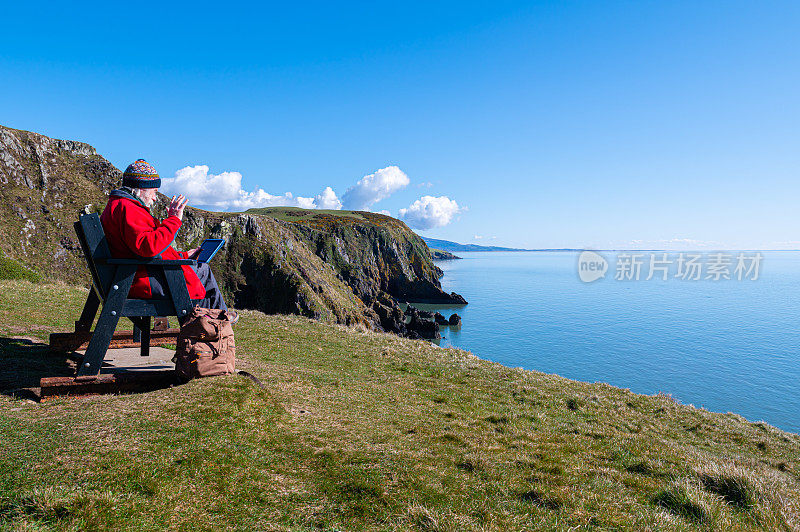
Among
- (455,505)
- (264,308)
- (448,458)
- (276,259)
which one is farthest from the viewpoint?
(276,259)

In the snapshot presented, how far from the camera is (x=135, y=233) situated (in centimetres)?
602

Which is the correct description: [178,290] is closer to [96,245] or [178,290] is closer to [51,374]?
[96,245]

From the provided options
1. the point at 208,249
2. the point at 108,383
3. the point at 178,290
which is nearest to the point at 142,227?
the point at 178,290

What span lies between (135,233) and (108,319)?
4.62 feet

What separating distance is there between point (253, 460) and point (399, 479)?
183 cm

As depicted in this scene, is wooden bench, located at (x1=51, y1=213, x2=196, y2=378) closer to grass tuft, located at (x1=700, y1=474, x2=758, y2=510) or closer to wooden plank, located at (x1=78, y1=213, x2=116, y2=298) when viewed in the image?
wooden plank, located at (x1=78, y1=213, x2=116, y2=298)

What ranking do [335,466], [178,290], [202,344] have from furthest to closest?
1. [202,344]
2. [178,290]
3. [335,466]

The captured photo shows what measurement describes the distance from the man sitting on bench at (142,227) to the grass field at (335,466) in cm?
182

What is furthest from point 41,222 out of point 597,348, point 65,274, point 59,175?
point 597,348

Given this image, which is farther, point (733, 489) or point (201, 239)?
point (201, 239)

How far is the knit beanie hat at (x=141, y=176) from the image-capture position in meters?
6.44

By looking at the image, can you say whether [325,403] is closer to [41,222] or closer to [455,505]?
[455,505]

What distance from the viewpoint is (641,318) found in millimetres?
101438

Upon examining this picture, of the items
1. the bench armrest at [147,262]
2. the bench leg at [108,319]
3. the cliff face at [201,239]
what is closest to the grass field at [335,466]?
the bench leg at [108,319]
